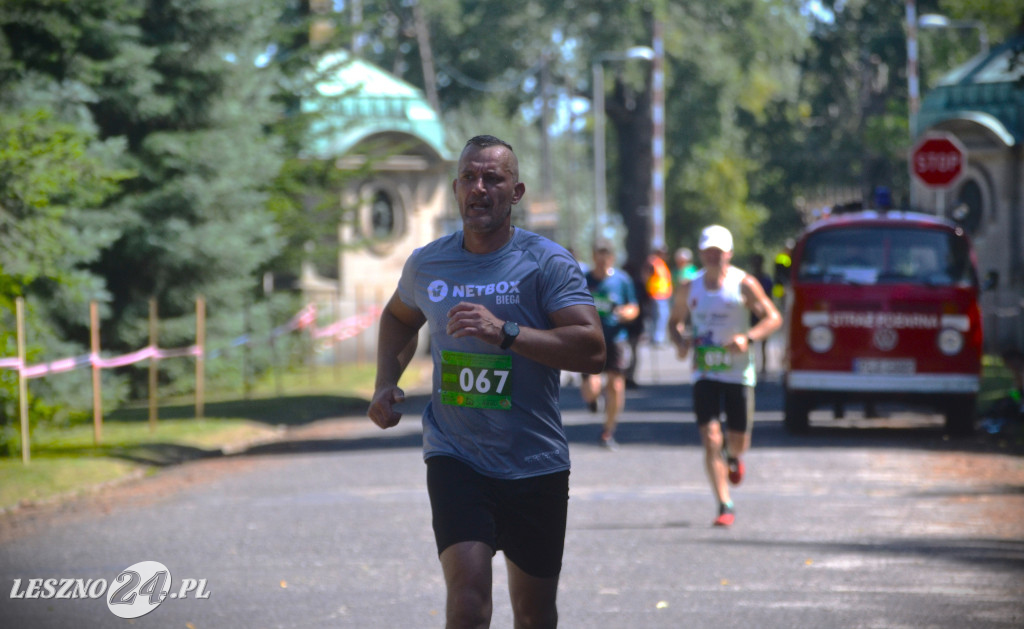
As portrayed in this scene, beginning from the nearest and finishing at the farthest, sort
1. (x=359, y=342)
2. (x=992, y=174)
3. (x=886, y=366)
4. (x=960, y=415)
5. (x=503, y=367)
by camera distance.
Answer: (x=503, y=367) < (x=886, y=366) < (x=960, y=415) < (x=359, y=342) < (x=992, y=174)

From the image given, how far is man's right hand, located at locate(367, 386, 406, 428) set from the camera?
5.59 meters

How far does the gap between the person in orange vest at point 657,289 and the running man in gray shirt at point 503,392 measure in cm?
2507

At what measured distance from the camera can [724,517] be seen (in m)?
10.5

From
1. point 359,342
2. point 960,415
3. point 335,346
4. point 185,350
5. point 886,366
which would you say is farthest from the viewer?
point 359,342

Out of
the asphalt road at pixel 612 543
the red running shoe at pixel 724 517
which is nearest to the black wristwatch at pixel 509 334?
the asphalt road at pixel 612 543

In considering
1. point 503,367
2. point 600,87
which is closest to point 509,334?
point 503,367

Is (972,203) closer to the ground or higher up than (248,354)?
higher up

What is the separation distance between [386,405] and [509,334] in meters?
0.64

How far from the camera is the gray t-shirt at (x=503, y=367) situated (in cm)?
543

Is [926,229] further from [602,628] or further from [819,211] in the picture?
[602,628]

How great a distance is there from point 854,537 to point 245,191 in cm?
1366

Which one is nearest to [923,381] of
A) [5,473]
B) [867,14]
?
[5,473]

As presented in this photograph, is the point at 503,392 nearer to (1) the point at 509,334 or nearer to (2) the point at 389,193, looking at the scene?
(1) the point at 509,334

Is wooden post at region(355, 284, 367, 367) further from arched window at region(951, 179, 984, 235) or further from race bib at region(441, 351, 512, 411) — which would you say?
race bib at region(441, 351, 512, 411)
